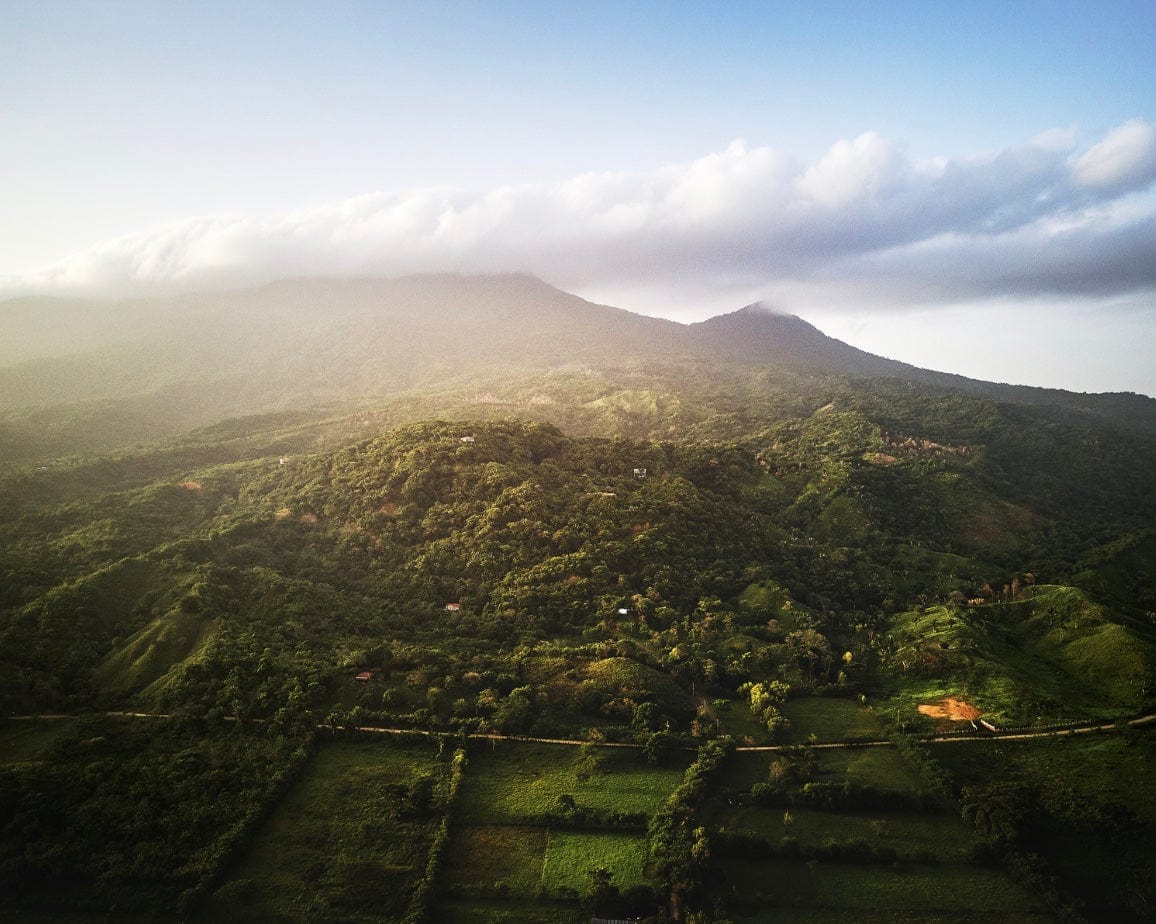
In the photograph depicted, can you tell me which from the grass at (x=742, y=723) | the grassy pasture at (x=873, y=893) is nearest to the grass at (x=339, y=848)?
the grassy pasture at (x=873, y=893)

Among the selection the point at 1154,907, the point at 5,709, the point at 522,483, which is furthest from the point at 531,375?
the point at 1154,907

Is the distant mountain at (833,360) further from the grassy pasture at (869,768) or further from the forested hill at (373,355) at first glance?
the grassy pasture at (869,768)

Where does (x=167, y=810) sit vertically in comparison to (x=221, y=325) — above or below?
below

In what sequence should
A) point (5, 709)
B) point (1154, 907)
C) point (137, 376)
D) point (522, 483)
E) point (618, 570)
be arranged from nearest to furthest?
point (1154, 907)
point (5, 709)
point (618, 570)
point (522, 483)
point (137, 376)

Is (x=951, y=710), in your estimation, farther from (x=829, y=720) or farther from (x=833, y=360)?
(x=833, y=360)

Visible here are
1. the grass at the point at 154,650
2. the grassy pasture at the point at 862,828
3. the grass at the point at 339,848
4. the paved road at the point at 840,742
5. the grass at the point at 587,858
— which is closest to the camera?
the grass at the point at 339,848

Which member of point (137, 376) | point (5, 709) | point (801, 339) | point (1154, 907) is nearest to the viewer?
point (1154, 907)

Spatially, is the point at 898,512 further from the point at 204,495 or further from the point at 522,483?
the point at 204,495
